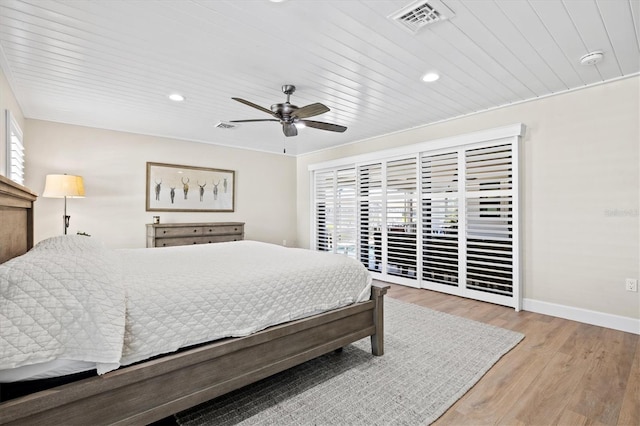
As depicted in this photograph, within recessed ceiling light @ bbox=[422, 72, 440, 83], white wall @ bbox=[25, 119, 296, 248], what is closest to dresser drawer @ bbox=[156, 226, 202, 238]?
white wall @ bbox=[25, 119, 296, 248]

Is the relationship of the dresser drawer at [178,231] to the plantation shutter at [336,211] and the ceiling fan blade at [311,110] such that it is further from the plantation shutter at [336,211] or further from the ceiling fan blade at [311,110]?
the ceiling fan blade at [311,110]

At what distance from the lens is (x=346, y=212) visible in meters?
5.98

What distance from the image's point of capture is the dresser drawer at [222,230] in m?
5.24

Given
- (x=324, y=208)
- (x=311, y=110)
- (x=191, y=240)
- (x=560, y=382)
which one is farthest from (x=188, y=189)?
(x=560, y=382)

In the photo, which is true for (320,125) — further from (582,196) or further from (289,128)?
(582,196)

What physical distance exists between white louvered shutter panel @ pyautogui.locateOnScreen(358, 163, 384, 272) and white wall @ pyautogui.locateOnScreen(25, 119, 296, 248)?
2161 millimetres

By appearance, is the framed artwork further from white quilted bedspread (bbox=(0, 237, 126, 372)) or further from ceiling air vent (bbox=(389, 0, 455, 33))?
ceiling air vent (bbox=(389, 0, 455, 33))

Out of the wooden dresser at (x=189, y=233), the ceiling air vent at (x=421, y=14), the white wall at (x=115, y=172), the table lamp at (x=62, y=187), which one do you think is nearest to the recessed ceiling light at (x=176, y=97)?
the table lamp at (x=62, y=187)

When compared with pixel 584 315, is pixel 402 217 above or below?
above

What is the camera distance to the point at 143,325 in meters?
1.46

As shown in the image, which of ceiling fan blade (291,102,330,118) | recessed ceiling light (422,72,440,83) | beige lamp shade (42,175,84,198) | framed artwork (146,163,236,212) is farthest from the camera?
framed artwork (146,163,236,212)

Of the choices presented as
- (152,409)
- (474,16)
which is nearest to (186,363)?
(152,409)

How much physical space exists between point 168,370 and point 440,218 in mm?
3911

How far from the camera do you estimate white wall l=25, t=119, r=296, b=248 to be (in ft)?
13.9
